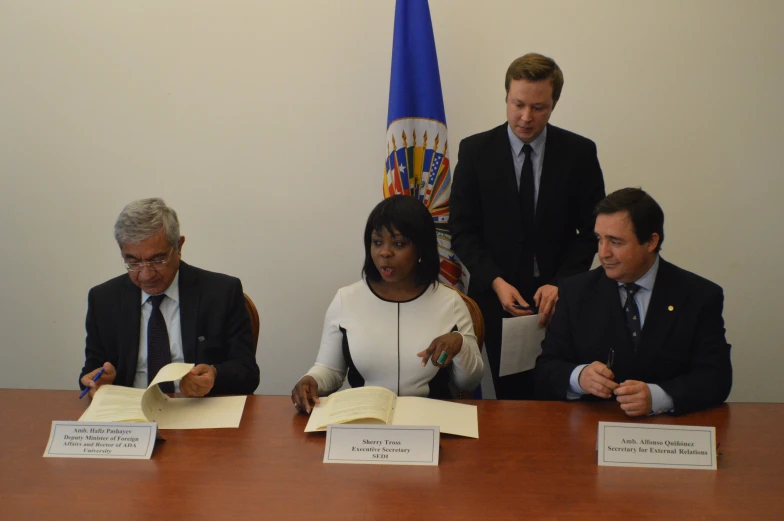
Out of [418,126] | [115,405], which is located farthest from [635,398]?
[418,126]

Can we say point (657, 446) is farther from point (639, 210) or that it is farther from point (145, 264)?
point (145, 264)

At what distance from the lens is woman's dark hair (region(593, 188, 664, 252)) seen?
8.09ft

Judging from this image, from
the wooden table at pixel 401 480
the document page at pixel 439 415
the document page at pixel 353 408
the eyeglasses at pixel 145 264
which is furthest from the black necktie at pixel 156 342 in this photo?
the document page at pixel 439 415

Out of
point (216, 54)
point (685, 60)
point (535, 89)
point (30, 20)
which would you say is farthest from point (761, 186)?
Answer: point (30, 20)

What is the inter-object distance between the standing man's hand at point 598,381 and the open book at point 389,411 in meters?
0.34

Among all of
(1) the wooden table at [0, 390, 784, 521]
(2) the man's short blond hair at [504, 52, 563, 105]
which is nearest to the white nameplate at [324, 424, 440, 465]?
(1) the wooden table at [0, 390, 784, 521]

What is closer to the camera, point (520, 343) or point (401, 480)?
point (401, 480)

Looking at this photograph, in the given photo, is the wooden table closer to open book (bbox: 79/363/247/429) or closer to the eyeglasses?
open book (bbox: 79/363/247/429)

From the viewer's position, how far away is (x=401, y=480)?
1.89 metres

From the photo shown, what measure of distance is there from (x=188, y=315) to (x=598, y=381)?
4.42 feet

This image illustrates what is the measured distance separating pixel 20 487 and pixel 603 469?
4.58 ft

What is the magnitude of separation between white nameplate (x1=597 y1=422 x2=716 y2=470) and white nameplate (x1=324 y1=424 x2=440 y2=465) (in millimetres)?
429

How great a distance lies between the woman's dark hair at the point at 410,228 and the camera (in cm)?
260

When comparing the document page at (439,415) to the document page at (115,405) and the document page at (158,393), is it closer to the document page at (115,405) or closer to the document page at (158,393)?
the document page at (158,393)
